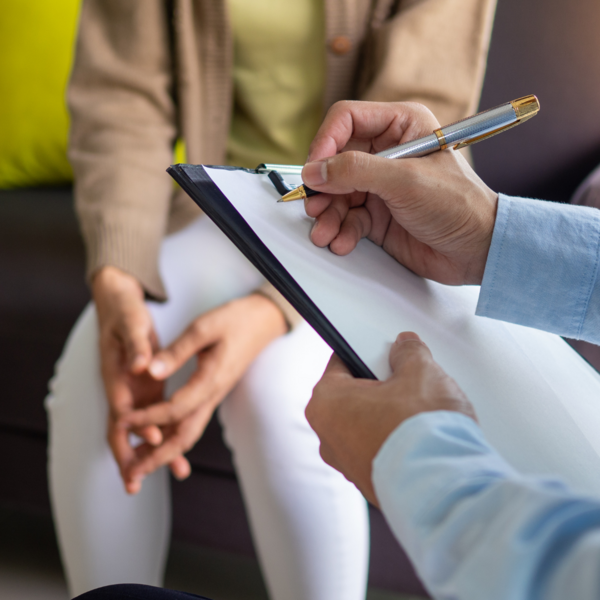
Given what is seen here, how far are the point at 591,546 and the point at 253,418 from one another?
400 mm

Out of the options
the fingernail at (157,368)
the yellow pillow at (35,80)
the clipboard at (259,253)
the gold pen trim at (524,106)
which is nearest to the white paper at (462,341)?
the clipboard at (259,253)

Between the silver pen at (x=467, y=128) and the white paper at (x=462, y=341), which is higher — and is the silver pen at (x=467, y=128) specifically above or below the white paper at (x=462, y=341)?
above

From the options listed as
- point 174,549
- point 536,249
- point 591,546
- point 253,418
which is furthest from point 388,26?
point 174,549

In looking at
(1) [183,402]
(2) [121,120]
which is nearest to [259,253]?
(1) [183,402]

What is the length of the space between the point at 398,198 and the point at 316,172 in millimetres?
61

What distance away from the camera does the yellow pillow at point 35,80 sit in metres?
0.95

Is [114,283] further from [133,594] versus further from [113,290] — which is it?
[133,594]

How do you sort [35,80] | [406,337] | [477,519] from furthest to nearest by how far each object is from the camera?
1. [35,80]
2. [406,337]
3. [477,519]

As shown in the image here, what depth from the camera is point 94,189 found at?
0.65m

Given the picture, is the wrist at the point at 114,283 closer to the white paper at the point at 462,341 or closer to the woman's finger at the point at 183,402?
the woman's finger at the point at 183,402

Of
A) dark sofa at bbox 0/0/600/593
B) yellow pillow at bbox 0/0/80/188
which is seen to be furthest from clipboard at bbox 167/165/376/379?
yellow pillow at bbox 0/0/80/188

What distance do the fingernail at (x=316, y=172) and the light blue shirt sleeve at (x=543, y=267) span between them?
0.44ft

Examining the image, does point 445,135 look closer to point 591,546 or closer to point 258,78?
point 591,546

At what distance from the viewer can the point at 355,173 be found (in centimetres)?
33
